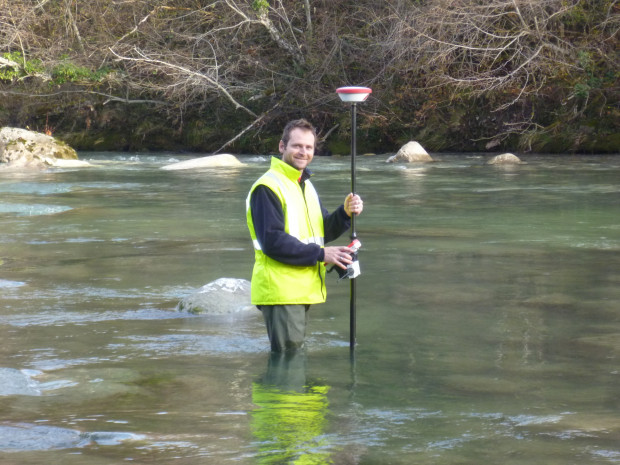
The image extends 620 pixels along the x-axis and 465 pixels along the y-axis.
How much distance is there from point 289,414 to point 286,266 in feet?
3.09

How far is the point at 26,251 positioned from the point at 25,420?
230 inches

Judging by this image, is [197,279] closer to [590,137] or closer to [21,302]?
[21,302]

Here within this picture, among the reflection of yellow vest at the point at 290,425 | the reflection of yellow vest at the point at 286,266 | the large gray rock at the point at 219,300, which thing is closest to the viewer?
the reflection of yellow vest at the point at 290,425

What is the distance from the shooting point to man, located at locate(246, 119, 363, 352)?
5355 millimetres

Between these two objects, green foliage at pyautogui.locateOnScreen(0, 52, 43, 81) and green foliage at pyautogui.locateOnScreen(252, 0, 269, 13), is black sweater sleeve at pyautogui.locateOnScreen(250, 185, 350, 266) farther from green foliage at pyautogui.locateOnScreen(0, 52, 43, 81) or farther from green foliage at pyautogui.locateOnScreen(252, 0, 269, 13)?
green foliage at pyautogui.locateOnScreen(0, 52, 43, 81)

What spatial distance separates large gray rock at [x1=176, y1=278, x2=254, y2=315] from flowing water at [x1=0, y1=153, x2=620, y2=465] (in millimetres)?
111

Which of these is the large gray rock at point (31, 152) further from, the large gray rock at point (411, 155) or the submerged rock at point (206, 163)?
the large gray rock at point (411, 155)

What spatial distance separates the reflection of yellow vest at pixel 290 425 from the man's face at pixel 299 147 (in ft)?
3.83

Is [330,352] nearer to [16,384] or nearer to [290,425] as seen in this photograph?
[290,425]

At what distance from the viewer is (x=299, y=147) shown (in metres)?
5.46

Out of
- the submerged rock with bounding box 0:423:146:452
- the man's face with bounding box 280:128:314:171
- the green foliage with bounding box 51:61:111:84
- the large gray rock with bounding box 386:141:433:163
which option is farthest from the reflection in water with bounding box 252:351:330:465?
the green foliage with bounding box 51:61:111:84

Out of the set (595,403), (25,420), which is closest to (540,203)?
(595,403)

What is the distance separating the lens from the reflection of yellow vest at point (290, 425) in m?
4.18

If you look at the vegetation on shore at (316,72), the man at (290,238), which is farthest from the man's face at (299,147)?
the vegetation on shore at (316,72)
